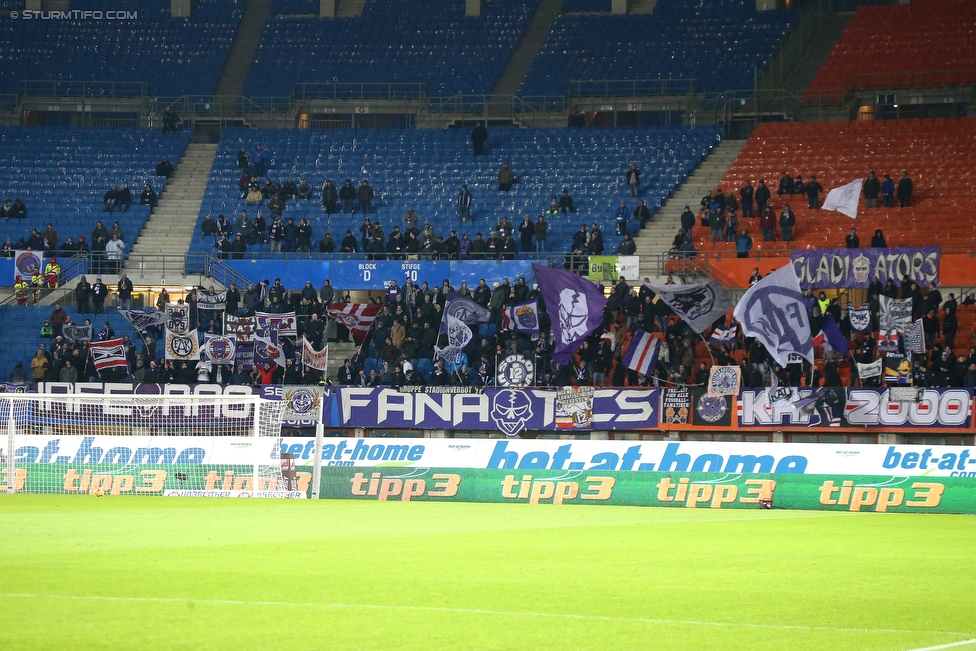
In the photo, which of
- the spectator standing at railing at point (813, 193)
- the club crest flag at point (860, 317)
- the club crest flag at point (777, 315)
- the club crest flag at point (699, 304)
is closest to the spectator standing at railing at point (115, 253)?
the club crest flag at point (699, 304)

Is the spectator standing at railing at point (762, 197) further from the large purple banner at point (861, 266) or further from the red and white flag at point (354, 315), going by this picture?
the red and white flag at point (354, 315)

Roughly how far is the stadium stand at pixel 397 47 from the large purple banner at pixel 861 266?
20.8 metres

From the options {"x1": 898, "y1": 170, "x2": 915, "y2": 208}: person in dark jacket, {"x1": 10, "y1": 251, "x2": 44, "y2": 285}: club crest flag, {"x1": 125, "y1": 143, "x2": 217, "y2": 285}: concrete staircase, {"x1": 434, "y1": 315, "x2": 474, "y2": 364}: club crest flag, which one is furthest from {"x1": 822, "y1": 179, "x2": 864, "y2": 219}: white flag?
{"x1": 10, "y1": 251, "x2": 44, "y2": 285}: club crest flag

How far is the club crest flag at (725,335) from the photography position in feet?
107

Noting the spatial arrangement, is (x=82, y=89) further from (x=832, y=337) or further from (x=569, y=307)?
(x=832, y=337)

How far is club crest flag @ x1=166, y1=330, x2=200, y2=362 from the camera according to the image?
3494 cm

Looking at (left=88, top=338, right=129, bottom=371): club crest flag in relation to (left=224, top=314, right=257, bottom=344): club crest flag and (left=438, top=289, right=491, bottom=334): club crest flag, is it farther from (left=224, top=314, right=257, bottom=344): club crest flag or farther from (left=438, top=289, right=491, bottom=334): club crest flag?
(left=438, top=289, right=491, bottom=334): club crest flag

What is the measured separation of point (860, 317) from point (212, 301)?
56.0 ft

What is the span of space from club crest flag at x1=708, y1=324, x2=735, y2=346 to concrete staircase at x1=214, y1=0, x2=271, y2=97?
27.1 meters

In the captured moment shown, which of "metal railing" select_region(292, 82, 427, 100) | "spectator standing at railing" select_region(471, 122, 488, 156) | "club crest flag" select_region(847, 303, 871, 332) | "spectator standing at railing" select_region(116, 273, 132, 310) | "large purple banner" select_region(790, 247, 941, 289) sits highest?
"metal railing" select_region(292, 82, 427, 100)

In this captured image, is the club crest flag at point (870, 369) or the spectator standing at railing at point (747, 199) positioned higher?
the spectator standing at railing at point (747, 199)

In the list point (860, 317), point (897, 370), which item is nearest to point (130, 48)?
point (860, 317)

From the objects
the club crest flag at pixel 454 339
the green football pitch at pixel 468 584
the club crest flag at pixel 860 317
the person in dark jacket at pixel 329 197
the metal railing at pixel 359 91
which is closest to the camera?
the green football pitch at pixel 468 584

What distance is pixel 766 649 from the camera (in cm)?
816
